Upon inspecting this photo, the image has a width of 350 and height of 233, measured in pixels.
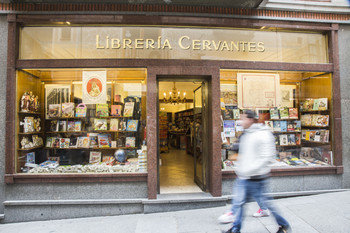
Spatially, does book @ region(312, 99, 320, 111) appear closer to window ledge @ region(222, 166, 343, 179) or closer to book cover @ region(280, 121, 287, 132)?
book cover @ region(280, 121, 287, 132)

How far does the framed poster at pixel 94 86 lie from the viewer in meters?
5.06

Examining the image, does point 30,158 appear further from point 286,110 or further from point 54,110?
point 286,110

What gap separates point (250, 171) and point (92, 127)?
13.5ft

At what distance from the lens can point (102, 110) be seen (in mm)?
5352

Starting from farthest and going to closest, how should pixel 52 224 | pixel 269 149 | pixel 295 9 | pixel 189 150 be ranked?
pixel 189 150
pixel 295 9
pixel 52 224
pixel 269 149

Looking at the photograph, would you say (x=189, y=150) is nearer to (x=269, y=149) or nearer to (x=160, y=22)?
(x=160, y=22)

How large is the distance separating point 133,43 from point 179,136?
1038cm

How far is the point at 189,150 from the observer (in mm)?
11938

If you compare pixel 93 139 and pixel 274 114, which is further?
pixel 274 114

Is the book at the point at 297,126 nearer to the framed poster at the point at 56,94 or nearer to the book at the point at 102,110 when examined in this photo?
the book at the point at 102,110

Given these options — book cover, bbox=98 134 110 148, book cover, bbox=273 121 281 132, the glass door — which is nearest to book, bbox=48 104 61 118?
book cover, bbox=98 134 110 148

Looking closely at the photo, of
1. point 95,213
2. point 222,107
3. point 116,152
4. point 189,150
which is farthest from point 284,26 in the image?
point 189,150

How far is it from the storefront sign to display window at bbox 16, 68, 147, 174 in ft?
1.42

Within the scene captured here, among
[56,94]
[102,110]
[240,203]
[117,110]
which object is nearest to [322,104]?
[240,203]
